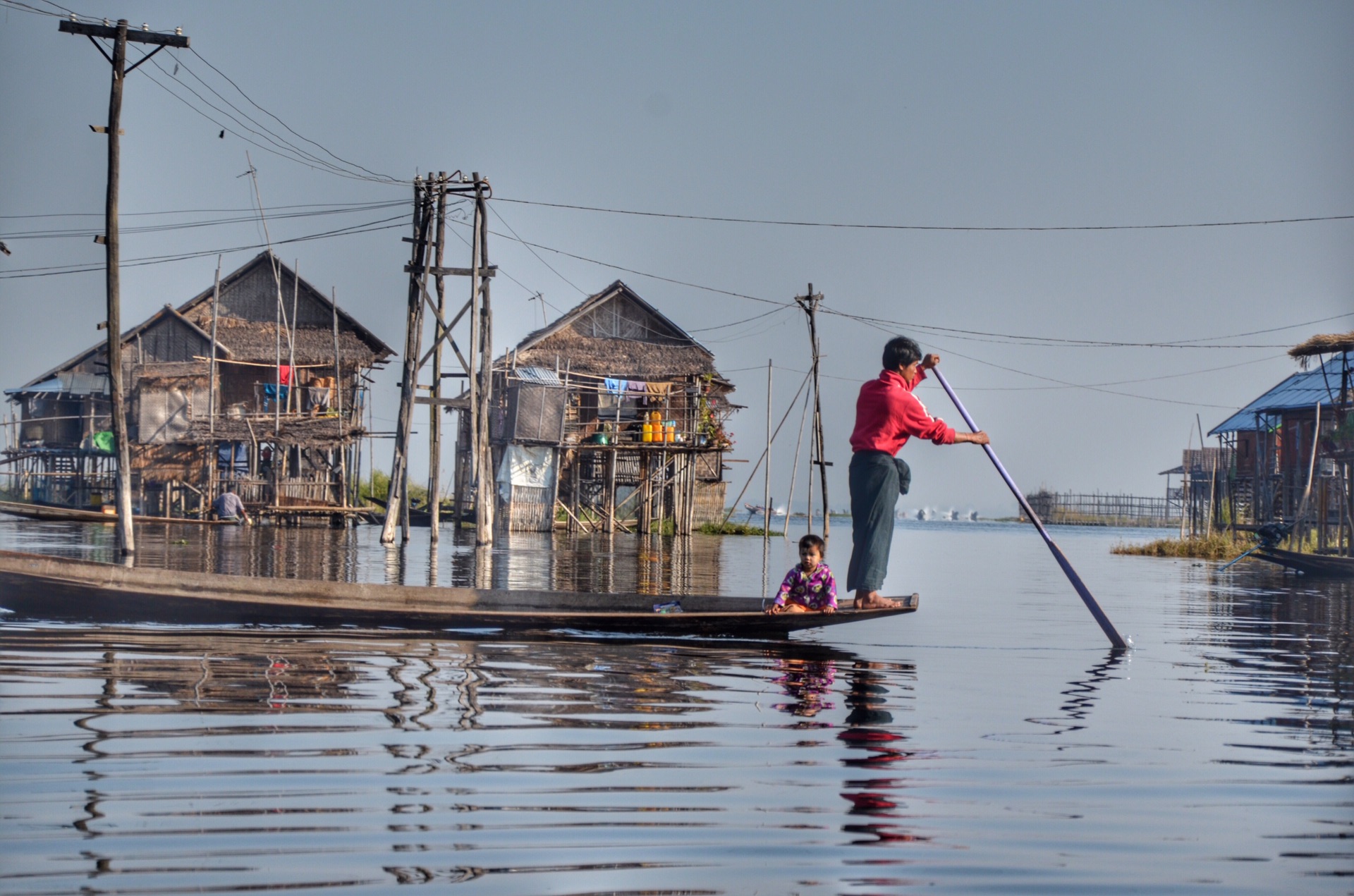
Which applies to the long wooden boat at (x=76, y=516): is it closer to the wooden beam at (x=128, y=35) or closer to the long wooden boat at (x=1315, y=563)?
the wooden beam at (x=128, y=35)

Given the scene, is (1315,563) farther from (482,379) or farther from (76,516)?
(76,516)

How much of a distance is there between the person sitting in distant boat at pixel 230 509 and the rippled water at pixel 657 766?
22497 millimetres

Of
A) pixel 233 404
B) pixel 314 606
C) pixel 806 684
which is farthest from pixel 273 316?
pixel 806 684

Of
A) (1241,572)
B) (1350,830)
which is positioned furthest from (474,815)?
(1241,572)

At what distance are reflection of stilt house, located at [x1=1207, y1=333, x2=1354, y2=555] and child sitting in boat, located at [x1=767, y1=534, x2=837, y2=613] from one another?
16.5 meters

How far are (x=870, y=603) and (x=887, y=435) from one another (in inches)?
45.6

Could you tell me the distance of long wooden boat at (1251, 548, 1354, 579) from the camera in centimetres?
2030

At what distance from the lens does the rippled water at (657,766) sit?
3105 millimetres

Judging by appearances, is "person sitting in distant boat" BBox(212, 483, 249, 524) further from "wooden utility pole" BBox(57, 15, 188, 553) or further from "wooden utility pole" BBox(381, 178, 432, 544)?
"wooden utility pole" BBox(57, 15, 188, 553)

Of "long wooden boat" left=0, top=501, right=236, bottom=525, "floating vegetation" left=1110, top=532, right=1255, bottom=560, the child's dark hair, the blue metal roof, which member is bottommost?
"floating vegetation" left=1110, top=532, right=1255, bottom=560

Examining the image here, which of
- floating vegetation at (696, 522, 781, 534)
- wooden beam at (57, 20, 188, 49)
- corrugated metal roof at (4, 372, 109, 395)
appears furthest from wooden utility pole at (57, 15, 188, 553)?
floating vegetation at (696, 522, 781, 534)

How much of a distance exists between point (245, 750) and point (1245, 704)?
4.91 metres

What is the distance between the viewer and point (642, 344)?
3297 cm

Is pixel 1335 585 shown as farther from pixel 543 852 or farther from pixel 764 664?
pixel 543 852
